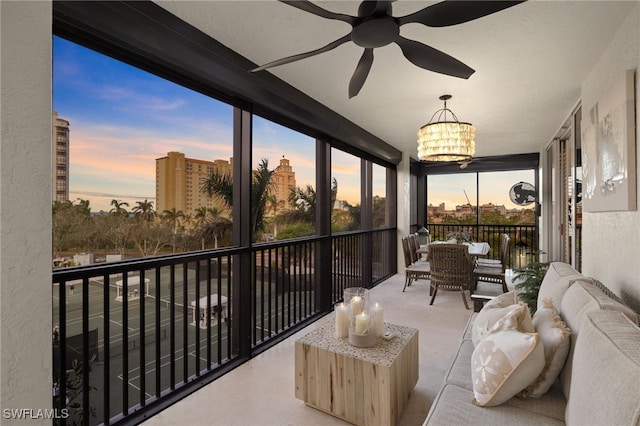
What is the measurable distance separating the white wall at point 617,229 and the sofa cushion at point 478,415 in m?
1.04

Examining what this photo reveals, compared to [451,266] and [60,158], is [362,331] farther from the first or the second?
[451,266]

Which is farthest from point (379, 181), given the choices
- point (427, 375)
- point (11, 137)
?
point (11, 137)

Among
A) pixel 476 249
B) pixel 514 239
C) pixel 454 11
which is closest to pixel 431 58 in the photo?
pixel 454 11

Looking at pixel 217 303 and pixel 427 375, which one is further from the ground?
pixel 217 303

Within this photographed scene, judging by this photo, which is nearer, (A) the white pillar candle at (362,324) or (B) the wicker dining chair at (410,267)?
(A) the white pillar candle at (362,324)

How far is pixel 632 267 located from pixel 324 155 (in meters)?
2.83

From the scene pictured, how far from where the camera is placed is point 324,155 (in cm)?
379

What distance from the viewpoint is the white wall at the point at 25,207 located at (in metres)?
1.04

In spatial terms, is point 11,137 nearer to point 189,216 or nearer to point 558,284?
point 189,216

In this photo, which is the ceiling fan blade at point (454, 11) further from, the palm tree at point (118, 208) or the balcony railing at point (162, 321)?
the balcony railing at point (162, 321)

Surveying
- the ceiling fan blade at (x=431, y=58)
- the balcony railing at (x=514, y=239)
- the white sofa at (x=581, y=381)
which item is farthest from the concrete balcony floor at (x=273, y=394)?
the balcony railing at (x=514, y=239)

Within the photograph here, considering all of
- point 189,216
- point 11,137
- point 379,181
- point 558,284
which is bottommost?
point 558,284

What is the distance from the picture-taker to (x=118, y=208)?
1.91 m

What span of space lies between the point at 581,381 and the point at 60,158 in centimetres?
247
